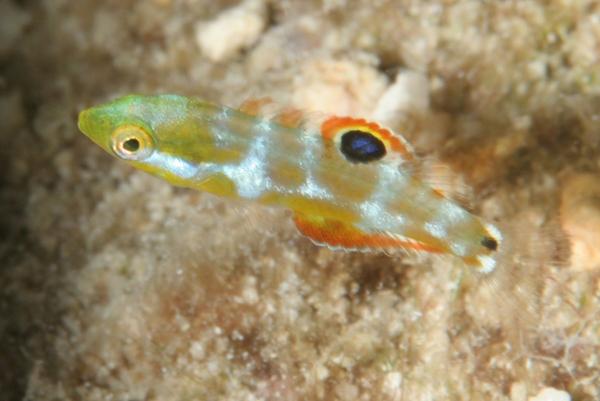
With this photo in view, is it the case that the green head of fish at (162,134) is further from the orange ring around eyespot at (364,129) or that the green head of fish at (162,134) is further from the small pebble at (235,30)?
the small pebble at (235,30)

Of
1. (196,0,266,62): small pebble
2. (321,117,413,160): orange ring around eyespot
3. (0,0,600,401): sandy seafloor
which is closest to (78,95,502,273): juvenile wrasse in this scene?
(321,117,413,160): orange ring around eyespot

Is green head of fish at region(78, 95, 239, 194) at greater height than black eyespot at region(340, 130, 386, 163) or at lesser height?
lesser

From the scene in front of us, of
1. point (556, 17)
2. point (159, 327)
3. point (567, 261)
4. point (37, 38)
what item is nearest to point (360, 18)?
point (556, 17)

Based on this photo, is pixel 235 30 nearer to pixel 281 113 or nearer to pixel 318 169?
pixel 281 113

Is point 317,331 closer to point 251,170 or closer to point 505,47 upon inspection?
point 251,170

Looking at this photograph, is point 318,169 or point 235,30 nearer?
point 318,169

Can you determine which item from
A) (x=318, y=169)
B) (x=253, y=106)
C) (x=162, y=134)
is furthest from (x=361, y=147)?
(x=162, y=134)

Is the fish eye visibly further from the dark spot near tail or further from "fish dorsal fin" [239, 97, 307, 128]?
the dark spot near tail
